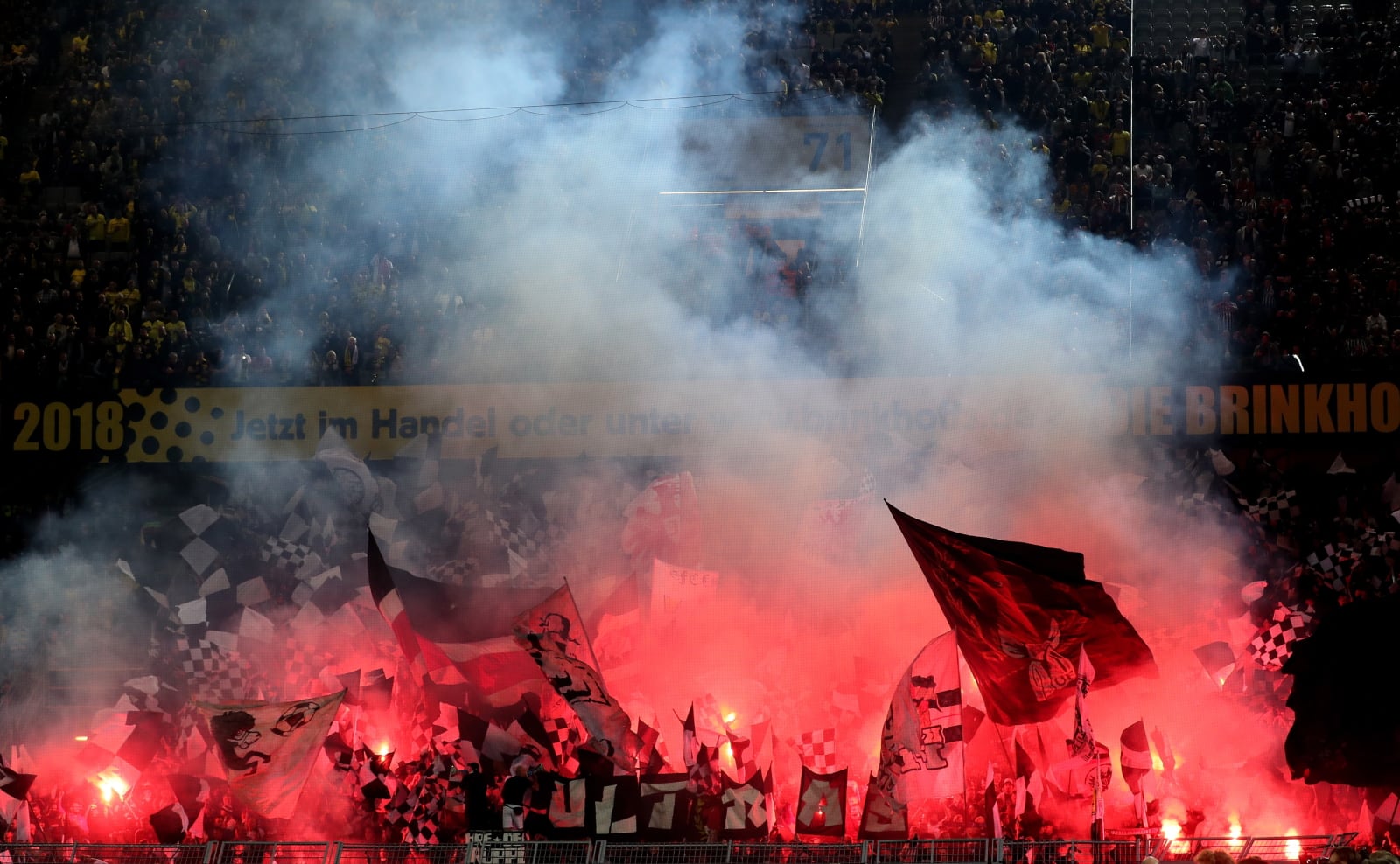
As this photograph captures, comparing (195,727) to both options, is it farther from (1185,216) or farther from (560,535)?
(1185,216)

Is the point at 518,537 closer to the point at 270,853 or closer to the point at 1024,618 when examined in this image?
the point at 270,853

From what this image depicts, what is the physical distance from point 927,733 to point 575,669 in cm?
208

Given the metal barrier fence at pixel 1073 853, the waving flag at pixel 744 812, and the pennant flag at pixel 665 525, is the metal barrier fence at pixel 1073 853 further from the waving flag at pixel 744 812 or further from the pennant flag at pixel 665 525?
the pennant flag at pixel 665 525

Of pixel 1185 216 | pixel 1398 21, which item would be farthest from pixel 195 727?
pixel 1398 21

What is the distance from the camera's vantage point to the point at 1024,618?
800 cm

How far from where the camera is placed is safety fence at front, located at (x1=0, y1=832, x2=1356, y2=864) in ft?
26.8

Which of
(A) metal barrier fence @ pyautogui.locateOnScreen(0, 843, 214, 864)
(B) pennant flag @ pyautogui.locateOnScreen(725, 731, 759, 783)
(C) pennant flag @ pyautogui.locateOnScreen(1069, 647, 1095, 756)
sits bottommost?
(A) metal barrier fence @ pyautogui.locateOnScreen(0, 843, 214, 864)

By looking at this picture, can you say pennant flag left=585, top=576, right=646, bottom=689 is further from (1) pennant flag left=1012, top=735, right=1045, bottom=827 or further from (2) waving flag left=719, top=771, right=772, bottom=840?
(1) pennant flag left=1012, top=735, right=1045, bottom=827

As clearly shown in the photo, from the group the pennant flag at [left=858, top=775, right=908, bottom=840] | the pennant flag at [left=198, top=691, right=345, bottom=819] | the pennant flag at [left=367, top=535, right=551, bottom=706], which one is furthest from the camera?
the pennant flag at [left=367, top=535, right=551, bottom=706]

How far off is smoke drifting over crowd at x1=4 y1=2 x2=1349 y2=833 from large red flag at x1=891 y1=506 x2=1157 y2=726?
1236mm

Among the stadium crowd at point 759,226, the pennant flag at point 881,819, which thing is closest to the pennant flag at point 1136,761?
the pennant flag at point 881,819

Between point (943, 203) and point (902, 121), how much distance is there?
1.34m

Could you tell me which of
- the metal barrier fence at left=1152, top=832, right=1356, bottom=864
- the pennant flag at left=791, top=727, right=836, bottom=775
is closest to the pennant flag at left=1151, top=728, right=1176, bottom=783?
the metal barrier fence at left=1152, top=832, right=1356, bottom=864

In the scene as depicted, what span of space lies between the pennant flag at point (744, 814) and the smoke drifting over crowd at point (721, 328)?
0.78 m
